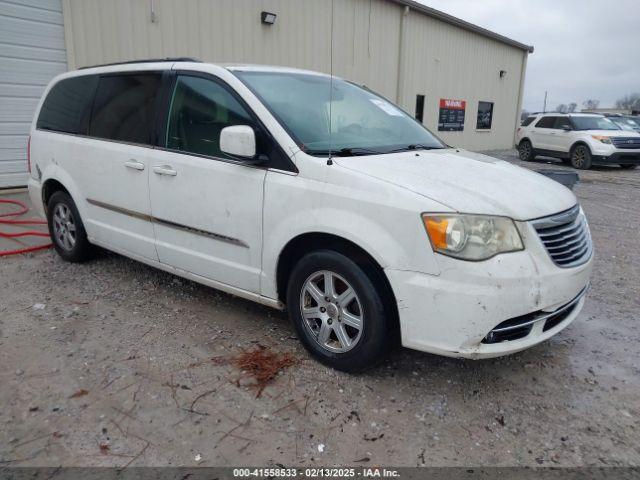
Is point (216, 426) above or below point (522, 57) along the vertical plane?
below

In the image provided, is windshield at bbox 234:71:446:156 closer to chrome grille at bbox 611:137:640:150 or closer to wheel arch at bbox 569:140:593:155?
wheel arch at bbox 569:140:593:155

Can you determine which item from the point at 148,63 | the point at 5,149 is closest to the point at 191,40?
the point at 5,149

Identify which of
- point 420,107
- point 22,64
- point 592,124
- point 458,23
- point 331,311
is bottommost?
point 331,311

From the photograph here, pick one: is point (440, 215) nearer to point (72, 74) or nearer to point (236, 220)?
point (236, 220)

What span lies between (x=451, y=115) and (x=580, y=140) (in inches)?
202

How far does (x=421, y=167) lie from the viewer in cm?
302

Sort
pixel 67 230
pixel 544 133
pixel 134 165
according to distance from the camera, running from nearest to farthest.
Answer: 1. pixel 134 165
2. pixel 67 230
3. pixel 544 133

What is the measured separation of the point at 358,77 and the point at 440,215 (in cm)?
1289

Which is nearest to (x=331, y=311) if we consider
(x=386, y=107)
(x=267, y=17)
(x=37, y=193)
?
(x=386, y=107)

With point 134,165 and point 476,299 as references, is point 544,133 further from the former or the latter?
point 476,299

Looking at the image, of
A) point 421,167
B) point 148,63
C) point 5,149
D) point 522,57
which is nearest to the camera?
point 421,167

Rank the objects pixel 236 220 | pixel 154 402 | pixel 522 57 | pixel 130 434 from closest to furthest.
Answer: pixel 130 434, pixel 154 402, pixel 236 220, pixel 522 57

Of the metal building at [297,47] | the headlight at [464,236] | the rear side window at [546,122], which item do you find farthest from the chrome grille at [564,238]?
the rear side window at [546,122]

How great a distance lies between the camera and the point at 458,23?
1831 centimetres
